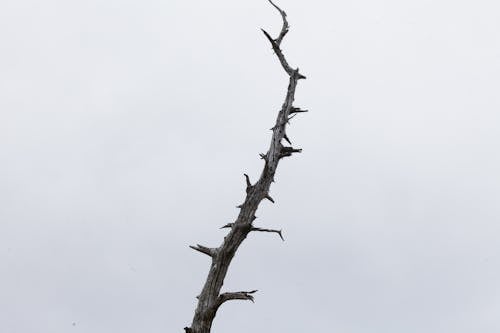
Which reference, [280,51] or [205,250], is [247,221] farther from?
[280,51]

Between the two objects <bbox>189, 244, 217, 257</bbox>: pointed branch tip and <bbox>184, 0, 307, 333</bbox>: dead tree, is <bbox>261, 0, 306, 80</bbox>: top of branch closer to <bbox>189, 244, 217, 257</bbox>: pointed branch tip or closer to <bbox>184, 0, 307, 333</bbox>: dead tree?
<bbox>184, 0, 307, 333</bbox>: dead tree

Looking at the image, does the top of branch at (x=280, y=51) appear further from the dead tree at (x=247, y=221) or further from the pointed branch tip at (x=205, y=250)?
the pointed branch tip at (x=205, y=250)

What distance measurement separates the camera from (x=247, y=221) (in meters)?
11.7

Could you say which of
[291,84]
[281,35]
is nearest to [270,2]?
[281,35]

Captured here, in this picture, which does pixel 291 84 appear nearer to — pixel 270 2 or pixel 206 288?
pixel 270 2

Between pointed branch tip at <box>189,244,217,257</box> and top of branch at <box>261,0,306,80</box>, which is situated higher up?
top of branch at <box>261,0,306,80</box>

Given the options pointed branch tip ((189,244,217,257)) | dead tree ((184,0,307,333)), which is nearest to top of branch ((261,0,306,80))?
dead tree ((184,0,307,333))

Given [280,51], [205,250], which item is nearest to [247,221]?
[205,250]

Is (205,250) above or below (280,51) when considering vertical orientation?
below

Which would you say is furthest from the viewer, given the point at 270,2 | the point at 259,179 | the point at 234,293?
the point at 270,2

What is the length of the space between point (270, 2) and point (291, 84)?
63.7 inches

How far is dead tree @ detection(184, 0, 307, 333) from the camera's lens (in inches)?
444

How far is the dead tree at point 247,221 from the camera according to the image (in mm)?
11266

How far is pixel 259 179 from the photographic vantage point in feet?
39.6
